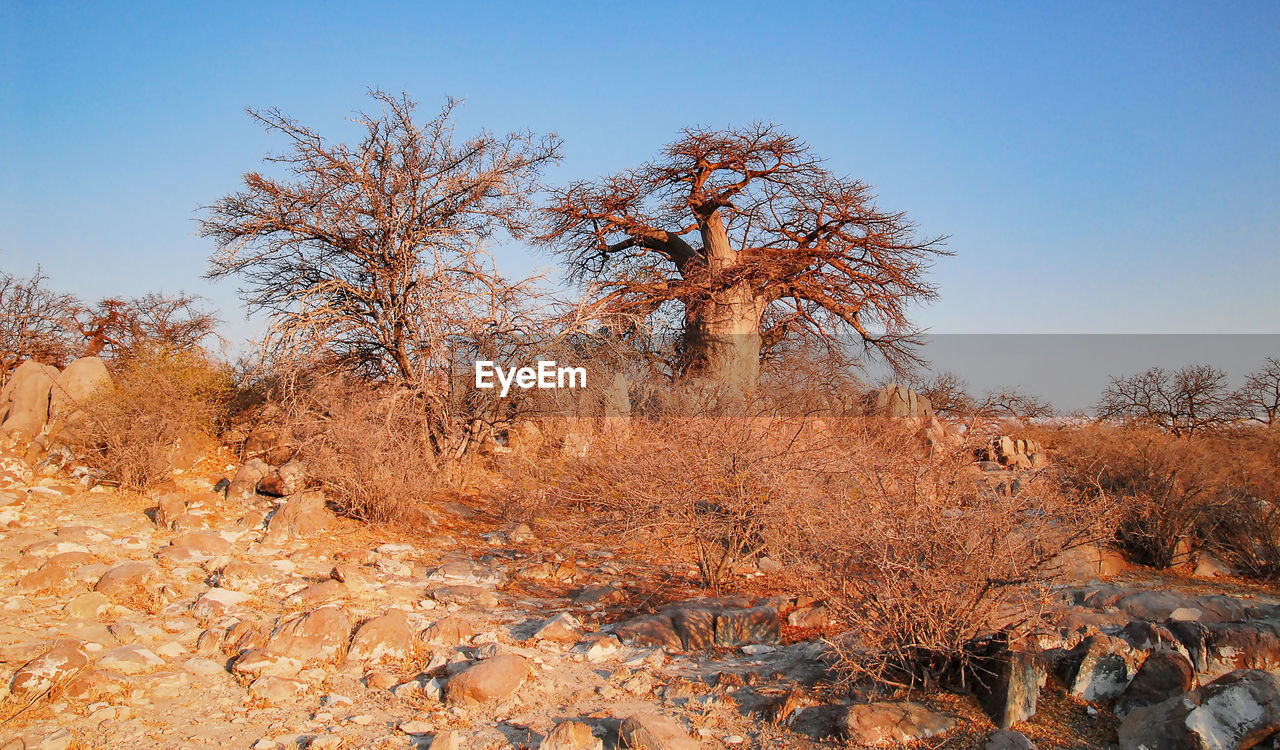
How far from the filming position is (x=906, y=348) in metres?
13.3

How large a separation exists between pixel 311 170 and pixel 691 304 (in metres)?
6.20

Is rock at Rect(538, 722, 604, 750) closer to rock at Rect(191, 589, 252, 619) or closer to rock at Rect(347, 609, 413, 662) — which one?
rock at Rect(347, 609, 413, 662)

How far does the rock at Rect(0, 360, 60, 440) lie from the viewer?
8688 mm

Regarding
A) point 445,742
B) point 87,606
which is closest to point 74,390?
point 87,606

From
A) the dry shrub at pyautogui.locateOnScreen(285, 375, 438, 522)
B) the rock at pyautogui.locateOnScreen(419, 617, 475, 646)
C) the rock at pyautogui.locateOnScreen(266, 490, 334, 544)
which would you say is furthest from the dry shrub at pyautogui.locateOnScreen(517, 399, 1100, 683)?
the rock at pyautogui.locateOnScreen(266, 490, 334, 544)

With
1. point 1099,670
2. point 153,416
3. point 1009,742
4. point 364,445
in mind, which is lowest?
point 1009,742

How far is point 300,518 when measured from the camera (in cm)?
739

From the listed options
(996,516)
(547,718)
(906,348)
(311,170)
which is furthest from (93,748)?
(906,348)

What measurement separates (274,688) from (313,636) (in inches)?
22.9

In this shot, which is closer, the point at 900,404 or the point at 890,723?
the point at 890,723

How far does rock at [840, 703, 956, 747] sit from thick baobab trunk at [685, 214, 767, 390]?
29.2ft

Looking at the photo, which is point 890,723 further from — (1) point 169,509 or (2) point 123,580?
(1) point 169,509

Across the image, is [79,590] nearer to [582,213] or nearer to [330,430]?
[330,430]

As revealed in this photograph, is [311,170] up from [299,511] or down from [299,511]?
up
